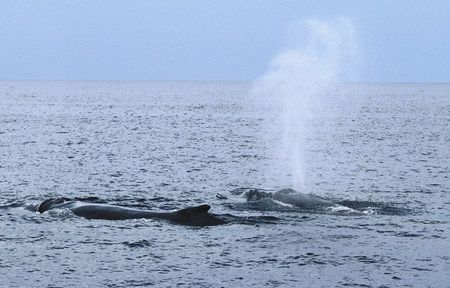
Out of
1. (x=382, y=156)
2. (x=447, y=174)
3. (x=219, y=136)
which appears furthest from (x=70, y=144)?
(x=447, y=174)

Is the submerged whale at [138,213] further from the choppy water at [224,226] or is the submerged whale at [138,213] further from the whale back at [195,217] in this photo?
the choppy water at [224,226]

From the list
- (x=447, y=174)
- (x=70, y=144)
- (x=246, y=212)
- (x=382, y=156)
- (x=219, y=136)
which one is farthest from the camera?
(x=219, y=136)

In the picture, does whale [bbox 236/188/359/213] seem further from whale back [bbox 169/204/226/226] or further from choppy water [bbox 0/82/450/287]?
whale back [bbox 169/204/226/226]

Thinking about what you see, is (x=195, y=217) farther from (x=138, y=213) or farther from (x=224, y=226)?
(x=138, y=213)

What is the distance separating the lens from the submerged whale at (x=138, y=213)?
29578 millimetres

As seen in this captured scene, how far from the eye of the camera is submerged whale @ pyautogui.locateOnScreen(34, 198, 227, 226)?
29578 millimetres

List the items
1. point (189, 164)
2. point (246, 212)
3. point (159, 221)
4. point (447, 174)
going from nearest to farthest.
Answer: point (159, 221), point (246, 212), point (447, 174), point (189, 164)

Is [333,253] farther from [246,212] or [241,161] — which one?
[241,161]

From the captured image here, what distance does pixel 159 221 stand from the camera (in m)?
29.7

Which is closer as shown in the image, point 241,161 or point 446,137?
point 241,161

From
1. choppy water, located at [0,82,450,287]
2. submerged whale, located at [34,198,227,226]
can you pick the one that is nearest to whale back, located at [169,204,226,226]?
submerged whale, located at [34,198,227,226]

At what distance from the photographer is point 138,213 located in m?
30.7

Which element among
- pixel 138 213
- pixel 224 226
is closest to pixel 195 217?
pixel 224 226

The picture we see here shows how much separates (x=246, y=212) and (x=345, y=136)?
189ft
